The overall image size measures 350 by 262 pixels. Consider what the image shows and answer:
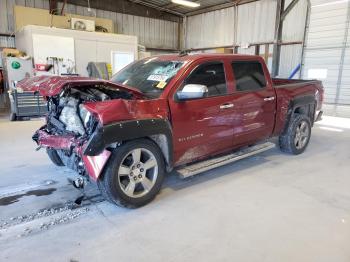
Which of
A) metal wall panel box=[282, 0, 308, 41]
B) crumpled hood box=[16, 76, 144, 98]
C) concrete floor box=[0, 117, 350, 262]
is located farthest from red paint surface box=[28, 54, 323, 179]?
metal wall panel box=[282, 0, 308, 41]

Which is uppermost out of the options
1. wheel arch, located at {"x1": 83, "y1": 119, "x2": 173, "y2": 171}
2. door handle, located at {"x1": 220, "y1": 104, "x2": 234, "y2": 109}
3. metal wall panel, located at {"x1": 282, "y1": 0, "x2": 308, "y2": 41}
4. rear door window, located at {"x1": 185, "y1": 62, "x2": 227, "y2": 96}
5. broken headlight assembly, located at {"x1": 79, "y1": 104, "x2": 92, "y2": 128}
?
metal wall panel, located at {"x1": 282, "y1": 0, "x2": 308, "y2": 41}

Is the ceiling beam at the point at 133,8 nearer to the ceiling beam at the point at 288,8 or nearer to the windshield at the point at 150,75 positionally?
the ceiling beam at the point at 288,8

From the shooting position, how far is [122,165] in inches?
106

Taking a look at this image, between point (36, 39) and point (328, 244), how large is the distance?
10.1 metres

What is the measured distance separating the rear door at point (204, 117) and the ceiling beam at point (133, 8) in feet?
37.0

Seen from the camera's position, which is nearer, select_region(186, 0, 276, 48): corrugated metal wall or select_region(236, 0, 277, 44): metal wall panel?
select_region(236, 0, 277, 44): metal wall panel

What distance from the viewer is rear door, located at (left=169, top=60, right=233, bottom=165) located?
3021 millimetres

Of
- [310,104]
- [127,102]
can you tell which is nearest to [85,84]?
[127,102]

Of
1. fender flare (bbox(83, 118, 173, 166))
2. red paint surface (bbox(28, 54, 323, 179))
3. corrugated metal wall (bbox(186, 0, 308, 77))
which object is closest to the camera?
fender flare (bbox(83, 118, 173, 166))

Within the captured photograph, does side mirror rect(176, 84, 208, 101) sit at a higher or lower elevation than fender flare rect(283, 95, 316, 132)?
higher

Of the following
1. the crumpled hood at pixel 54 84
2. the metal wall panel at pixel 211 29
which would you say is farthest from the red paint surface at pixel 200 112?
the metal wall panel at pixel 211 29

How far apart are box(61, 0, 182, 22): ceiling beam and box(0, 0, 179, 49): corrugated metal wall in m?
0.18

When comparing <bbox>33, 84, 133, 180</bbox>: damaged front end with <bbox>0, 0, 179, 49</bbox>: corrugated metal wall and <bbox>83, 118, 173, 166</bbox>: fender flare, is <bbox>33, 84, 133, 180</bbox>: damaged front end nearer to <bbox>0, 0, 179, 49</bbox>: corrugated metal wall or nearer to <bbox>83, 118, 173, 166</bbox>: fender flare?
<bbox>83, 118, 173, 166</bbox>: fender flare

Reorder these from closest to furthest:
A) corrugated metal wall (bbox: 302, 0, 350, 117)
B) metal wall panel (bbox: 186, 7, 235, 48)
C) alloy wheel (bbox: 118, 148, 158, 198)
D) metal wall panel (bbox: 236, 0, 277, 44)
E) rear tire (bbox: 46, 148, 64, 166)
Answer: alloy wheel (bbox: 118, 148, 158, 198) → rear tire (bbox: 46, 148, 64, 166) → corrugated metal wall (bbox: 302, 0, 350, 117) → metal wall panel (bbox: 236, 0, 277, 44) → metal wall panel (bbox: 186, 7, 235, 48)
